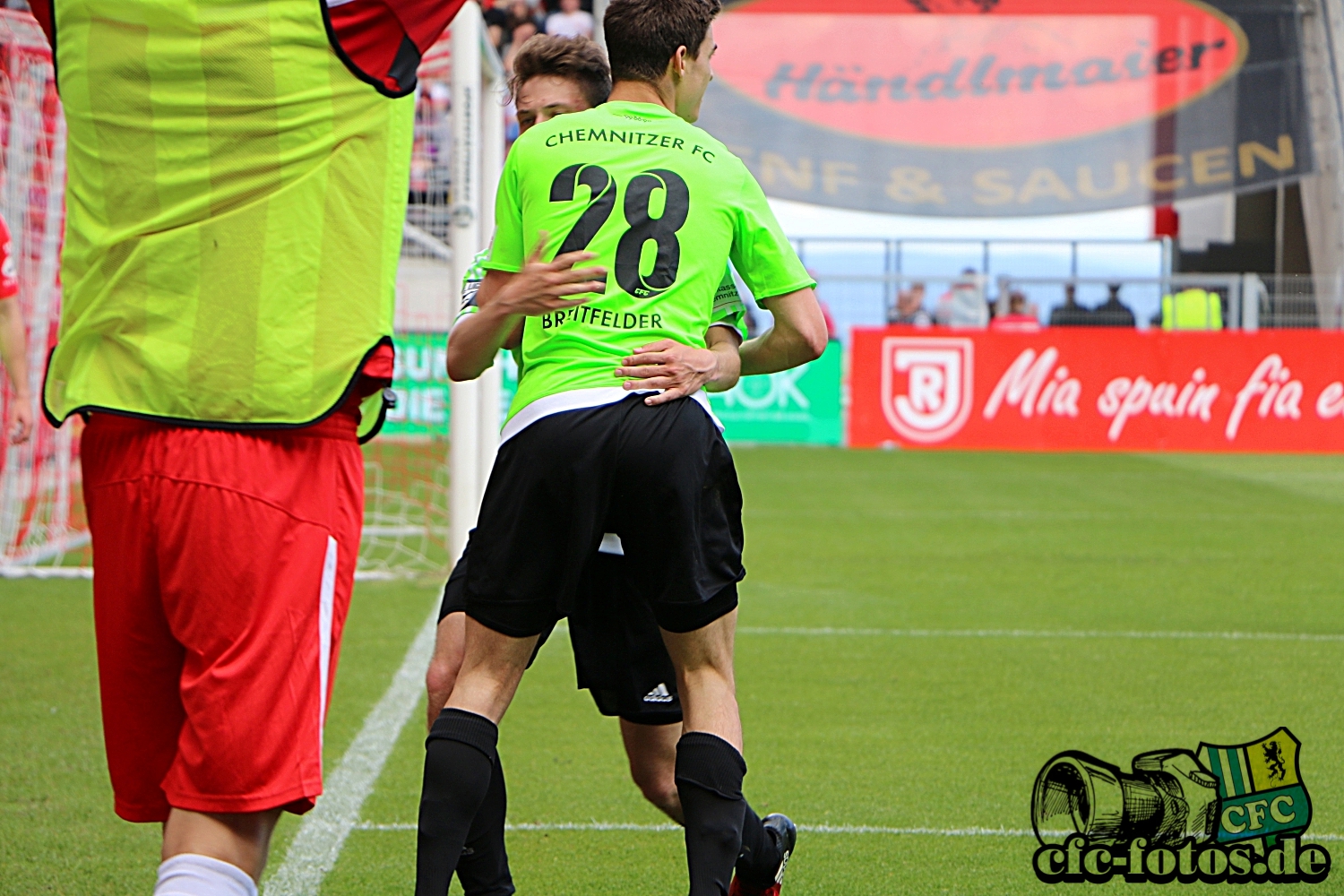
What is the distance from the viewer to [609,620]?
2918 millimetres

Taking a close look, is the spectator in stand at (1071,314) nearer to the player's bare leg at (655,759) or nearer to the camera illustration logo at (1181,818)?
the camera illustration logo at (1181,818)

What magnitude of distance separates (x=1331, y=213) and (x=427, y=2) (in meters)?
23.3

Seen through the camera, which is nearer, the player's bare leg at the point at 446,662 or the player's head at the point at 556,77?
the player's bare leg at the point at 446,662

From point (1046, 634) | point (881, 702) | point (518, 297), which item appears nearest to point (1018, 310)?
point (1046, 634)

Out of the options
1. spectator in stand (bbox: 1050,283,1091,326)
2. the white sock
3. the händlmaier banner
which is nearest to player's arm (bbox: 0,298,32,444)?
the white sock

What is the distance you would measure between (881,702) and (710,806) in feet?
9.01

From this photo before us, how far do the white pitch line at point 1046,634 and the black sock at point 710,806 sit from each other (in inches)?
153

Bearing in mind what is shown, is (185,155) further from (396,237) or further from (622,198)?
(622,198)

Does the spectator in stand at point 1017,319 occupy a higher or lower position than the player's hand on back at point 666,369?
higher

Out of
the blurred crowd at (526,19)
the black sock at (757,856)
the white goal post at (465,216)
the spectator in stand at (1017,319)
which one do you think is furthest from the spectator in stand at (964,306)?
the black sock at (757,856)

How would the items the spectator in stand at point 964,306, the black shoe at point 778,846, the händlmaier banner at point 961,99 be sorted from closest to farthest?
the black shoe at point 778,846, the spectator in stand at point 964,306, the händlmaier banner at point 961,99

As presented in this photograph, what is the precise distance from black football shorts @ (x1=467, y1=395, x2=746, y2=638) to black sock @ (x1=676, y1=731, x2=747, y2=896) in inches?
8.5

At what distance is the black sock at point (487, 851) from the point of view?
2.82 m

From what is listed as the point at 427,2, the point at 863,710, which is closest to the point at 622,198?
the point at 427,2
